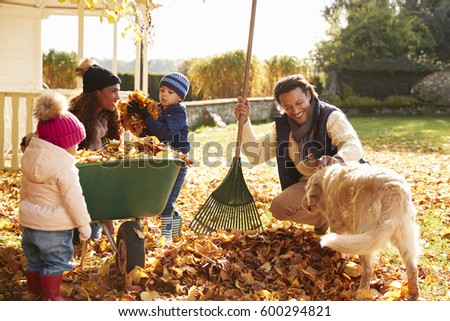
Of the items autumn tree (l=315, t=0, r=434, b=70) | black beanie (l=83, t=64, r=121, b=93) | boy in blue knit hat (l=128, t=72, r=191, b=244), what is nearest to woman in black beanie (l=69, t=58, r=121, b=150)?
black beanie (l=83, t=64, r=121, b=93)

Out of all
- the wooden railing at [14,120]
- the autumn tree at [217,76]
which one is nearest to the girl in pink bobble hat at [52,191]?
the wooden railing at [14,120]

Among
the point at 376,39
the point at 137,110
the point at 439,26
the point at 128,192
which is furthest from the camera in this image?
the point at 439,26

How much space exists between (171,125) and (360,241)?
2.04 m

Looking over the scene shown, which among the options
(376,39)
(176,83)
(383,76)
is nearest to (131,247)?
(176,83)

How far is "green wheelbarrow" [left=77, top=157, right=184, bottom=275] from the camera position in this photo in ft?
11.6

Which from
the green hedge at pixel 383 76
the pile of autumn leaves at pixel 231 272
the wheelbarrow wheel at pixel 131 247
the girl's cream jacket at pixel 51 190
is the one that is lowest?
the pile of autumn leaves at pixel 231 272

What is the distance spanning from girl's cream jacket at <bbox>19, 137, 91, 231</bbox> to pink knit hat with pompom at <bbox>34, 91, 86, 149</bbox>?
45 mm

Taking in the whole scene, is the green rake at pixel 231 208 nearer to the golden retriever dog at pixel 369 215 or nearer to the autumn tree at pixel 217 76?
the golden retriever dog at pixel 369 215

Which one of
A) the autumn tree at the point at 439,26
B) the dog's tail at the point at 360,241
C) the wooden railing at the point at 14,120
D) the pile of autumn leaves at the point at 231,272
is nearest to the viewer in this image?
the dog's tail at the point at 360,241

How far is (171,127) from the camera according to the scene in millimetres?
4633

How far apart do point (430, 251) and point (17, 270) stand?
10.4 ft

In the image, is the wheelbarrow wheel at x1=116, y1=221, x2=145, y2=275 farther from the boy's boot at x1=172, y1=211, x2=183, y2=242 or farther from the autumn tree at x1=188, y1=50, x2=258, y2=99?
the autumn tree at x1=188, y1=50, x2=258, y2=99

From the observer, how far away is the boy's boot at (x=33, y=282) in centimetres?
347

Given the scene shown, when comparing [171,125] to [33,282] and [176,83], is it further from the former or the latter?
[33,282]
